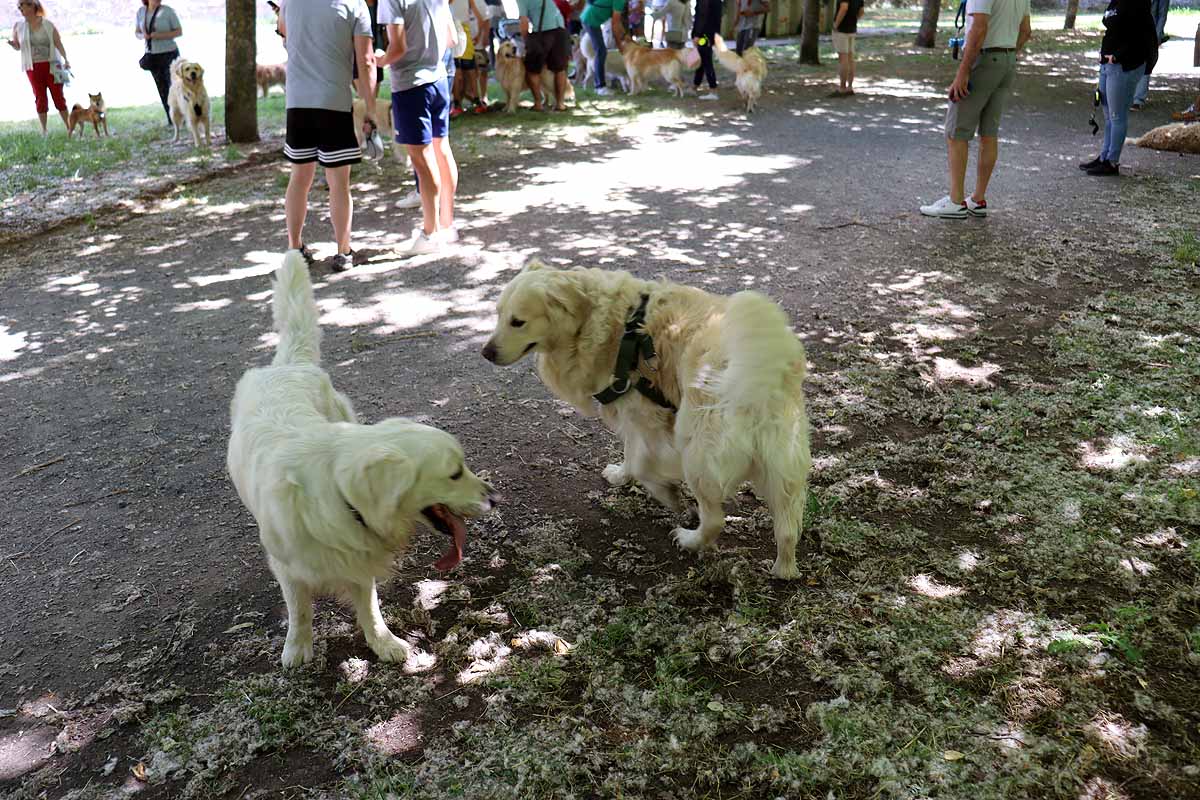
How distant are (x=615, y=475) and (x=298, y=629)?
5.14ft

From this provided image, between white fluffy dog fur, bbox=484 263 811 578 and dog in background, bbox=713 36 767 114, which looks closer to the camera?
white fluffy dog fur, bbox=484 263 811 578

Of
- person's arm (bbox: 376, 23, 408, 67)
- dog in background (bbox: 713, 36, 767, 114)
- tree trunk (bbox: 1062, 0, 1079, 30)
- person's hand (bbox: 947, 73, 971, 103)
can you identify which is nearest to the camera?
person's arm (bbox: 376, 23, 408, 67)

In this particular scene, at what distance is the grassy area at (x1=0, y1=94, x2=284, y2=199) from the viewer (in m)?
9.95

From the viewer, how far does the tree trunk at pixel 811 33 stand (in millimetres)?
18159

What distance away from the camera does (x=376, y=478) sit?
219cm

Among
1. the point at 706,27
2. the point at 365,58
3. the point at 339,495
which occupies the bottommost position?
the point at 339,495

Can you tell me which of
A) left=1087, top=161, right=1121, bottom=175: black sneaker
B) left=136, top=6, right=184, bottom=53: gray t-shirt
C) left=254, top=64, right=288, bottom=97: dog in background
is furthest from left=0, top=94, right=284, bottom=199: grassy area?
left=1087, top=161, right=1121, bottom=175: black sneaker

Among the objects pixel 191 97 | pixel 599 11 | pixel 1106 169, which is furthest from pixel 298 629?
pixel 599 11

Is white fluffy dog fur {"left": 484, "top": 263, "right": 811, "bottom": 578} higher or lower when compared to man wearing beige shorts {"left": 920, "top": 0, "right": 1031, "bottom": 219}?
lower

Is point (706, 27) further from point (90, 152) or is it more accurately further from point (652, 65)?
point (90, 152)

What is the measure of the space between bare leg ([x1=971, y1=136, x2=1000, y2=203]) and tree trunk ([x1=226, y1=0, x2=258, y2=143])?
935 centimetres

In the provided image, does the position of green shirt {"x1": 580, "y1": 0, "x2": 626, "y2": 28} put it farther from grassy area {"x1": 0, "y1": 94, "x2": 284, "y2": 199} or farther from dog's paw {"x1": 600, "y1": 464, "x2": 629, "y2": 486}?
dog's paw {"x1": 600, "y1": 464, "x2": 629, "y2": 486}

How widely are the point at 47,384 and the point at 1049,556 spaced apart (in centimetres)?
→ 557

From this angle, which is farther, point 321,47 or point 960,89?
point 960,89
